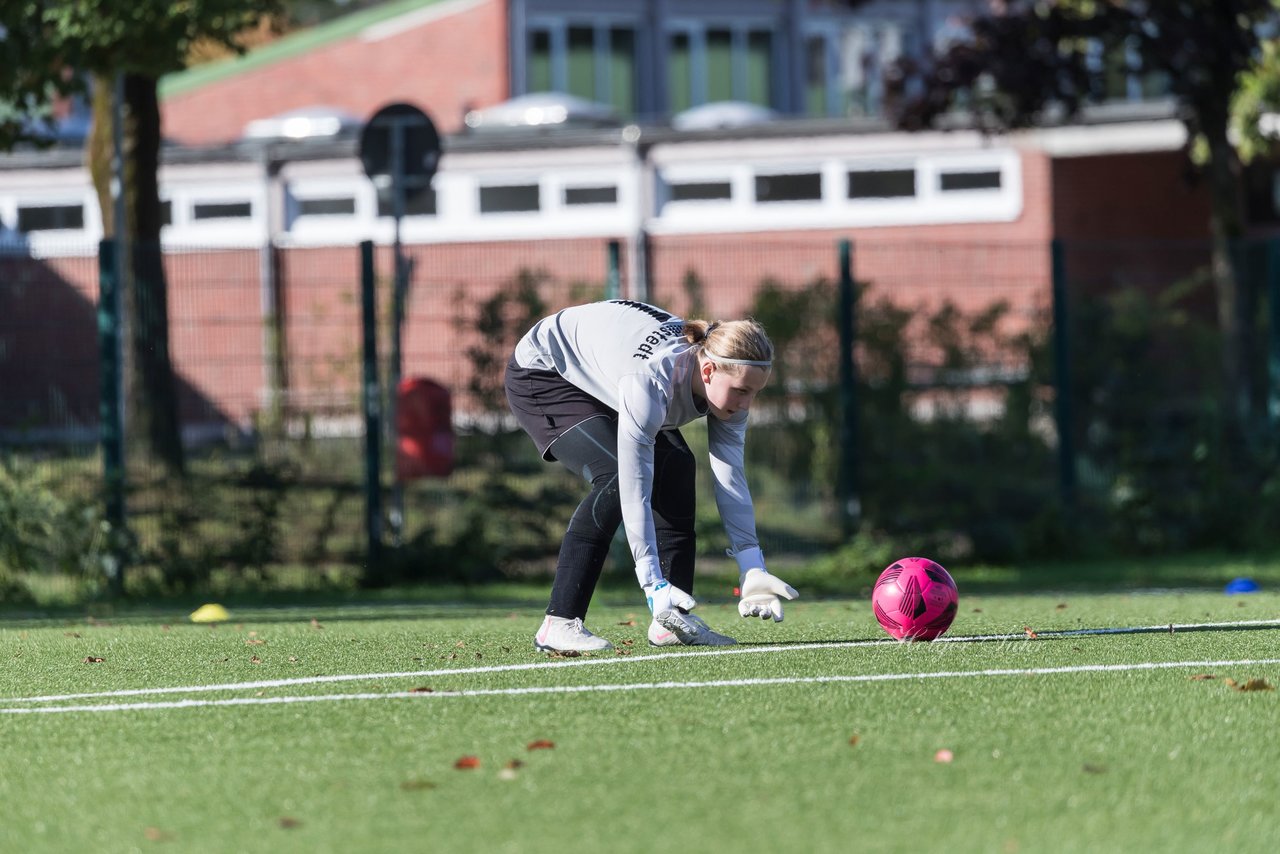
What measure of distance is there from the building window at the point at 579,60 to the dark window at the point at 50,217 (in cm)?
1185

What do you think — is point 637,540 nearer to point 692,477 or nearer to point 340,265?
point 692,477

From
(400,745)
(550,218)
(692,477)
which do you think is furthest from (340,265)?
(550,218)

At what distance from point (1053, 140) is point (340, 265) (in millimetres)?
15867

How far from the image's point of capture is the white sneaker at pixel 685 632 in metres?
6.97

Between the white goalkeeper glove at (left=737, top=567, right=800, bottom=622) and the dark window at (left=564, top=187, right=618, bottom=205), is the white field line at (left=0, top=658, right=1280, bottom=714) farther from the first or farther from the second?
the dark window at (left=564, top=187, right=618, bottom=205)

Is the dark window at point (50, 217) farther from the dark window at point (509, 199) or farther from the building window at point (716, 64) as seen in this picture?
the building window at point (716, 64)

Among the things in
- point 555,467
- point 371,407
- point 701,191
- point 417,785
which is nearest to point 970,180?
point 701,191

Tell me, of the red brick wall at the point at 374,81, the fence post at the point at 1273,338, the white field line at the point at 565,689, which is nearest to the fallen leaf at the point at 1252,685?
the white field line at the point at 565,689

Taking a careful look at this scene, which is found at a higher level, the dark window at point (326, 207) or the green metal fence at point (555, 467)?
the dark window at point (326, 207)

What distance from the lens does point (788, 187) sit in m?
28.3

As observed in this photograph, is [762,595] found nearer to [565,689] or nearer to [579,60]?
[565,689]

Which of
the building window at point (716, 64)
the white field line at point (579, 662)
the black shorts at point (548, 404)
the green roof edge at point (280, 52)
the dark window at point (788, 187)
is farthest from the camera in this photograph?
the building window at point (716, 64)

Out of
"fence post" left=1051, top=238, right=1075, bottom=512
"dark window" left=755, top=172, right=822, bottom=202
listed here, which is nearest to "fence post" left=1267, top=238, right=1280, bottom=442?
"fence post" left=1051, top=238, right=1075, bottom=512

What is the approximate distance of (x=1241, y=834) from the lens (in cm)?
421
